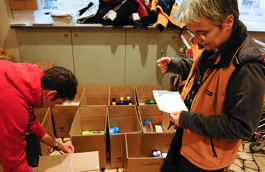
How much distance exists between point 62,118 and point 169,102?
124cm

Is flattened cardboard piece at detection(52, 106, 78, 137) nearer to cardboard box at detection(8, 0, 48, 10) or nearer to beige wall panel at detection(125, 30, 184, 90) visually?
beige wall panel at detection(125, 30, 184, 90)

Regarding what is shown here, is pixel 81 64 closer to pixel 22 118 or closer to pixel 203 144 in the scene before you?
pixel 22 118

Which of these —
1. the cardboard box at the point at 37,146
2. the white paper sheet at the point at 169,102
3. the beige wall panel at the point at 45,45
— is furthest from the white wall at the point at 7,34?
the white paper sheet at the point at 169,102

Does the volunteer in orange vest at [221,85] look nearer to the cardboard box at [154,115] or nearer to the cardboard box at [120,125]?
the cardboard box at [120,125]

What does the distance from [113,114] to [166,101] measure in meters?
0.82

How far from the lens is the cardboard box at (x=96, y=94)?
213 centimetres

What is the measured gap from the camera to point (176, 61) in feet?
3.91

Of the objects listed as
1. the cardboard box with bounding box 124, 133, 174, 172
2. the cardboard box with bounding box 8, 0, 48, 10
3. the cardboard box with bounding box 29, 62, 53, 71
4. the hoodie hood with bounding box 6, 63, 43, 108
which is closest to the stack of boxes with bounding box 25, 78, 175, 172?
the cardboard box with bounding box 124, 133, 174, 172

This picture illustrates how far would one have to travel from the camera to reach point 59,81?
0.96 m

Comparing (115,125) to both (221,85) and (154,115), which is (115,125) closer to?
(154,115)

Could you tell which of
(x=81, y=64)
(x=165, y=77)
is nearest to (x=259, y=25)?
(x=165, y=77)

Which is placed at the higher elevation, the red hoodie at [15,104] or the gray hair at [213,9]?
the gray hair at [213,9]

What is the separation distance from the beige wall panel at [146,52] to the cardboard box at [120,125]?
516 millimetres

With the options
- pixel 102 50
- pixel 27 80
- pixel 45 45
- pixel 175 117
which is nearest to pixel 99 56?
pixel 102 50
